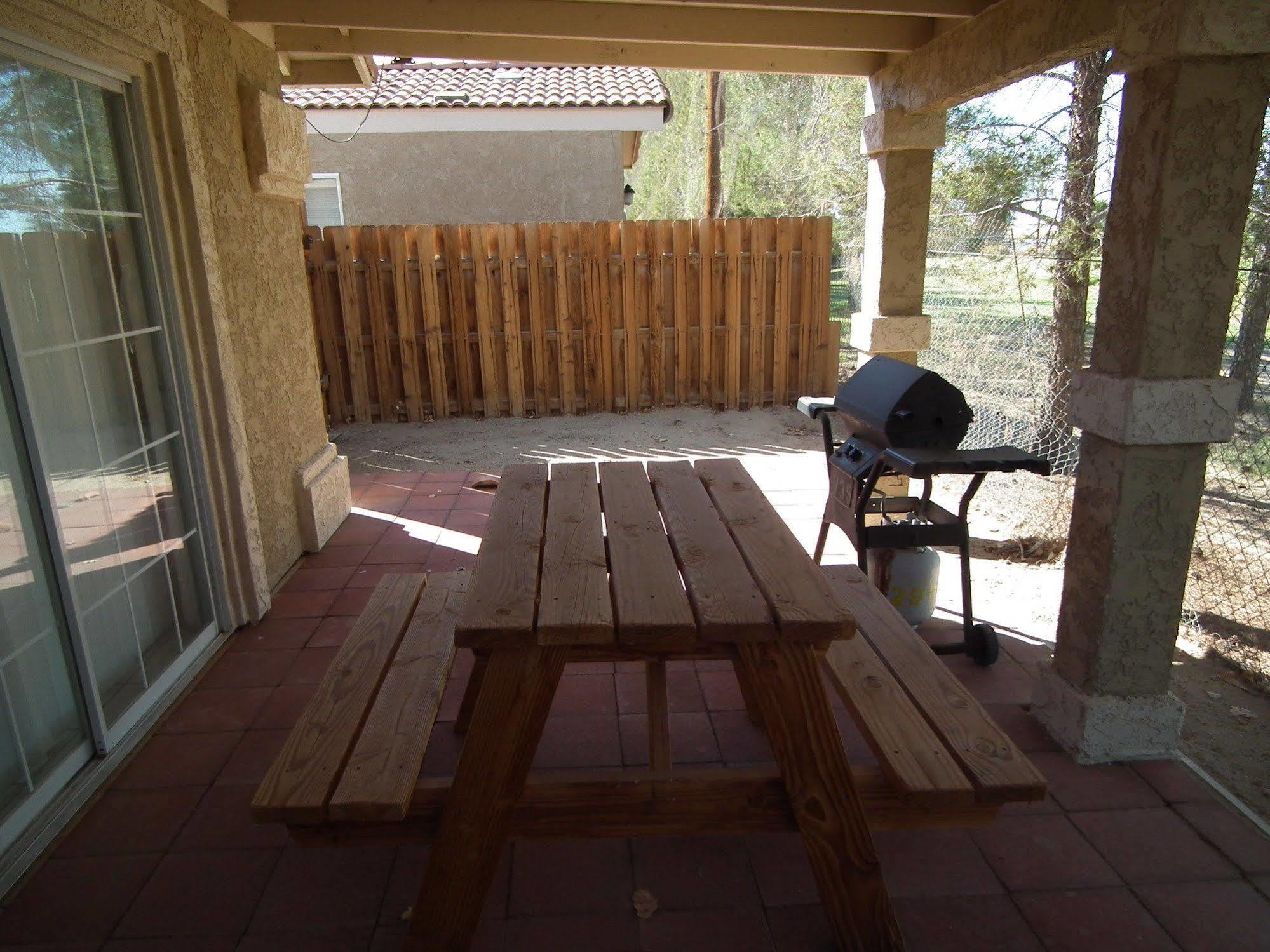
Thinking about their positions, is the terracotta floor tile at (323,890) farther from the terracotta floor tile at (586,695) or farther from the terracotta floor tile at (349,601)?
the terracotta floor tile at (349,601)

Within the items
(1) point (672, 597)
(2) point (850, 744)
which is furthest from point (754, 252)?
(1) point (672, 597)

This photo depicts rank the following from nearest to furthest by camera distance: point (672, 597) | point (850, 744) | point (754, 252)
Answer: point (672, 597) → point (850, 744) → point (754, 252)

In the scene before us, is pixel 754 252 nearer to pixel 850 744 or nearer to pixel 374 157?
pixel 374 157

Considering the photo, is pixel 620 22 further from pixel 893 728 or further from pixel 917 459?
pixel 893 728

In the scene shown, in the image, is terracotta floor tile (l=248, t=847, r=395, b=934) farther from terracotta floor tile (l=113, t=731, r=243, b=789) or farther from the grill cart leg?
the grill cart leg

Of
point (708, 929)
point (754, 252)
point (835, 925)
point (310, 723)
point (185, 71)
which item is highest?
point (185, 71)

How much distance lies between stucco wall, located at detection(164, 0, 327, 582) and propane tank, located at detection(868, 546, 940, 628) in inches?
108

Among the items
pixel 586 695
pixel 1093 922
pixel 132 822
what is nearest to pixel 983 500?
pixel 586 695

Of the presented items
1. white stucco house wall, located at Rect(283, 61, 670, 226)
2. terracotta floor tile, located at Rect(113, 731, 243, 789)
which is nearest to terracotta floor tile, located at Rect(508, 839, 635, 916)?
terracotta floor tile, located at Rect(113, 731, 243, 789)

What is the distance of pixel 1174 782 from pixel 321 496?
3923mm

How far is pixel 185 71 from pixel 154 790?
256 cm

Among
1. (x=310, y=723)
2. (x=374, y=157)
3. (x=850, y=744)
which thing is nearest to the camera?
(x=310, y=723)

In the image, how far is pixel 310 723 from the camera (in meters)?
1.86

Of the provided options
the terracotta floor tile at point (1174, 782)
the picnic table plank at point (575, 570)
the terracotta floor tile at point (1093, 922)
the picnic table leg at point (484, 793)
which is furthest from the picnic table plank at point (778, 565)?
the terracotta floor tile at point (1174, 782)
